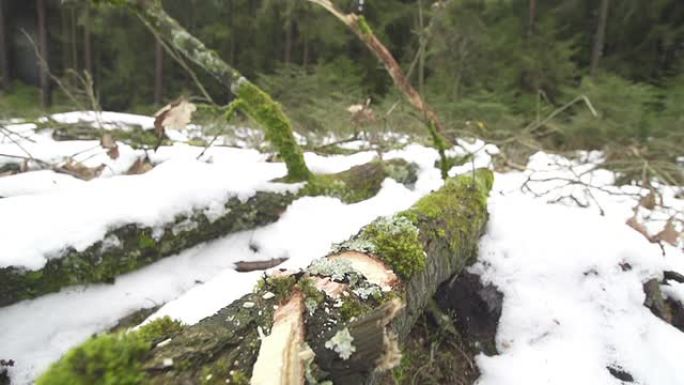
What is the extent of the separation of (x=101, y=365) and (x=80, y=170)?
313 centimetres

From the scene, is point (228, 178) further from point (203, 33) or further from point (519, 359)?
point (203, 33)

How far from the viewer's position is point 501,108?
32.7 feet

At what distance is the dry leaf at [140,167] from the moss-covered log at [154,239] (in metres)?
1.26

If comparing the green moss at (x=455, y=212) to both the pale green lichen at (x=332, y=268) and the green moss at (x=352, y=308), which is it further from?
the green moss at (x=352, y=308)

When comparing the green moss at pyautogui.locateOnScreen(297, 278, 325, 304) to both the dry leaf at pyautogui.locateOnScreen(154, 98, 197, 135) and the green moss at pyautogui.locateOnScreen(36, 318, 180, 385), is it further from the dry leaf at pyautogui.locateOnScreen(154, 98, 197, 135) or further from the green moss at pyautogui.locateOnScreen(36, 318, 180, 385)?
the dry leaf at pyautogui.locateOnScreen(154, 98, 197, 135)

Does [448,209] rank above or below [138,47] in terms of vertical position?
below

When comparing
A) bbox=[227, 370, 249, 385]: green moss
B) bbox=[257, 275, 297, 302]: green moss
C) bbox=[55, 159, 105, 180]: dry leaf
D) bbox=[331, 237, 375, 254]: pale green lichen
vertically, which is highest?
bbox=[331, 237, 375, 254]: pale green lichen

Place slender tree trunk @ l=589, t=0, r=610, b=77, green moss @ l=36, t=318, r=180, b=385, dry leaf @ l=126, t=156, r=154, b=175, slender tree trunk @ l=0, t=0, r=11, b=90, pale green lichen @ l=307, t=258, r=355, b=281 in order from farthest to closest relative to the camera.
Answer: slender tree trunk @ l=0, t=0, r=11, b=90 → slender tree trunk @ l=589, t=0, r=610, b=77 → dry leaf @ l=126, t=156, r=154, b=175 → pale green lichen @ l=307, t=258, r=355, b=281 → green moss @ l=36, t=318, r=180, b=385

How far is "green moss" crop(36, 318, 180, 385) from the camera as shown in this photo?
2.95 feet

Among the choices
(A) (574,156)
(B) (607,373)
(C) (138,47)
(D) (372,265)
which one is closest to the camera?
(D) (372,265)

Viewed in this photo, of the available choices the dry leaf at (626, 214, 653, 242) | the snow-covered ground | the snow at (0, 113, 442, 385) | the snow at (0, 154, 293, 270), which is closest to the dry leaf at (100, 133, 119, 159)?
the snow-covered ground

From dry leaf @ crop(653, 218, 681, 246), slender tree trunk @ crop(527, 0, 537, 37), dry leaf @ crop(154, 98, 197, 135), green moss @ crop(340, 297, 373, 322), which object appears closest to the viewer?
green moss @ crop(340, 297, 373, 322)

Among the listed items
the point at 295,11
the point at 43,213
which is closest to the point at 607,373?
the point at 43,213

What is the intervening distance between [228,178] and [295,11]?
13.3 metres
